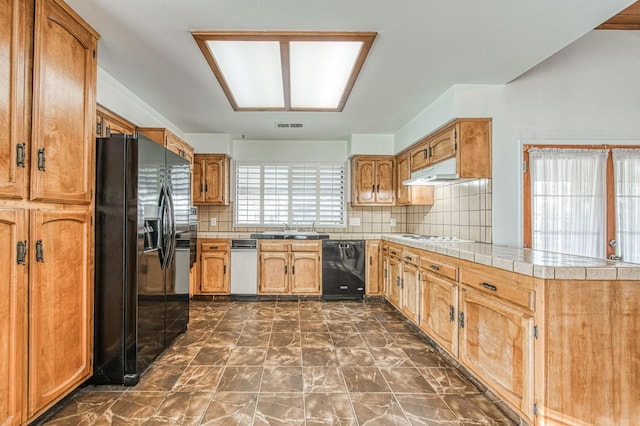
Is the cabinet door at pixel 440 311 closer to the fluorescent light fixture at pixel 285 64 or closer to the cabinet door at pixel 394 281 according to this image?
the cabinet door at pixel 394 281

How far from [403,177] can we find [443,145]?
1.13m

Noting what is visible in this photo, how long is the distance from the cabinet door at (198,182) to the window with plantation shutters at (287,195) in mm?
569

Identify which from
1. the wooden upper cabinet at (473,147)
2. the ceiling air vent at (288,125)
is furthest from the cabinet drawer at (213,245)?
the wooden upper cabinet at (473,147)

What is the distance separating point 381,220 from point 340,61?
285 centimetres

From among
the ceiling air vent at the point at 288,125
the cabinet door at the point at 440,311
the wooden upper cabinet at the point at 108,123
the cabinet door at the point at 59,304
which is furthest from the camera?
the ceiling air vent at the point at 288,125

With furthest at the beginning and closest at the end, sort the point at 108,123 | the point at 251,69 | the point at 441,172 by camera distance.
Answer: the point at 441,172, the point at 108,123, the point at 251,69

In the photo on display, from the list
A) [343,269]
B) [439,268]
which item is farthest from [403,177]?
[439,268]

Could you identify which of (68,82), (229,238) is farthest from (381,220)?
(68,82)

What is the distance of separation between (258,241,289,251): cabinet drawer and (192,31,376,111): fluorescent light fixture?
71.6 inches

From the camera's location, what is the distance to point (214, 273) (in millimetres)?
4137

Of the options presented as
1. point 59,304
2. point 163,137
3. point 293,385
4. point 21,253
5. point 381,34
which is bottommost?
point 293,385

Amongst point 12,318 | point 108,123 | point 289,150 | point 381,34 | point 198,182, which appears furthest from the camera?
point 289,150

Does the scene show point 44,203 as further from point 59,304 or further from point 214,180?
point 214,180

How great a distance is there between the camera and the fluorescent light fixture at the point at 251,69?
2125 mm
